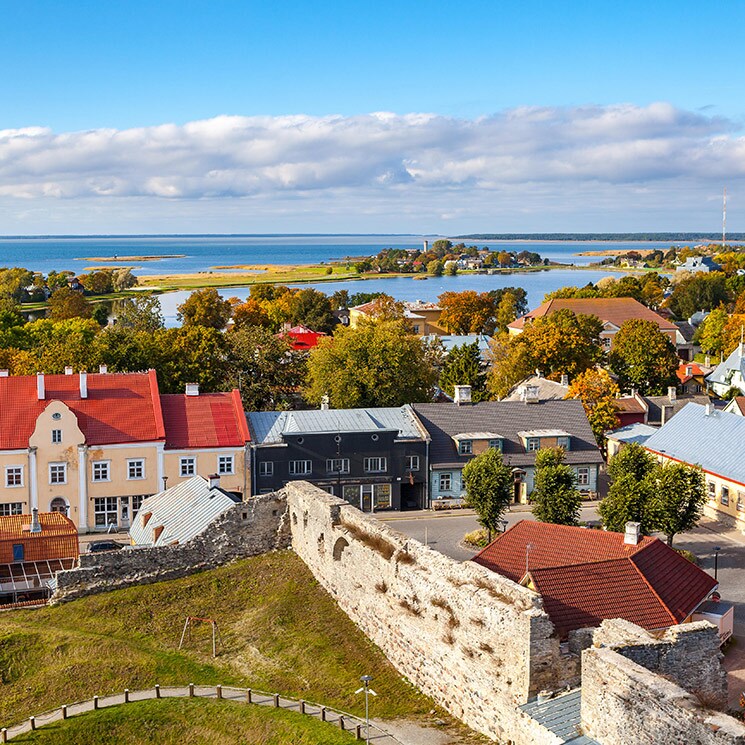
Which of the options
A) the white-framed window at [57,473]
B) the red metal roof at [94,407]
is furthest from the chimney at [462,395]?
the white-framed window at [57,473]

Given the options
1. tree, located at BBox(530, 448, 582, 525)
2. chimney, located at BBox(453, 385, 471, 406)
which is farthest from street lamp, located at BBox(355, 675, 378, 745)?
chimney, located at BBox(453, 385, 471, 406)

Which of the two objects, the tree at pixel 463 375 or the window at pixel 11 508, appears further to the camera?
the tree at pixel 463 375

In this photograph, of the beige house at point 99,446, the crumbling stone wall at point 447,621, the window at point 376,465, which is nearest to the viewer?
the crumbling stone wall at point 447,621

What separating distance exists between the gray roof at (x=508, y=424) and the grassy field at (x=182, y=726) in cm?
2702

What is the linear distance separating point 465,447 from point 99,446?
18.0m

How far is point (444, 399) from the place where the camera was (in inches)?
2621

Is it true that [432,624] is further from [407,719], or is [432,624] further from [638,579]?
[638,579]

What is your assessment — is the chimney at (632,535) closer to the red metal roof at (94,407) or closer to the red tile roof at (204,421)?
the red tile roof at (204,421)

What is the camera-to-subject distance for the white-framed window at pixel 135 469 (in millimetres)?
42875

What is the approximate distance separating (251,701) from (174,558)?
8.20 metres

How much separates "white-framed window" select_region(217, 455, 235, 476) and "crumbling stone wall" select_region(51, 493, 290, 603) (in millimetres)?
15296

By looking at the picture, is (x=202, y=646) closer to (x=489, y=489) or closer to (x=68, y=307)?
(x=489, y=489)

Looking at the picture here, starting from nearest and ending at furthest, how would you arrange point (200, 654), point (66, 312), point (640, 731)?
point (640, 731) < point (200, 654) < point (66, 312)

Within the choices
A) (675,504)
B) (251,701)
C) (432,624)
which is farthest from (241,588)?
(675,504)
